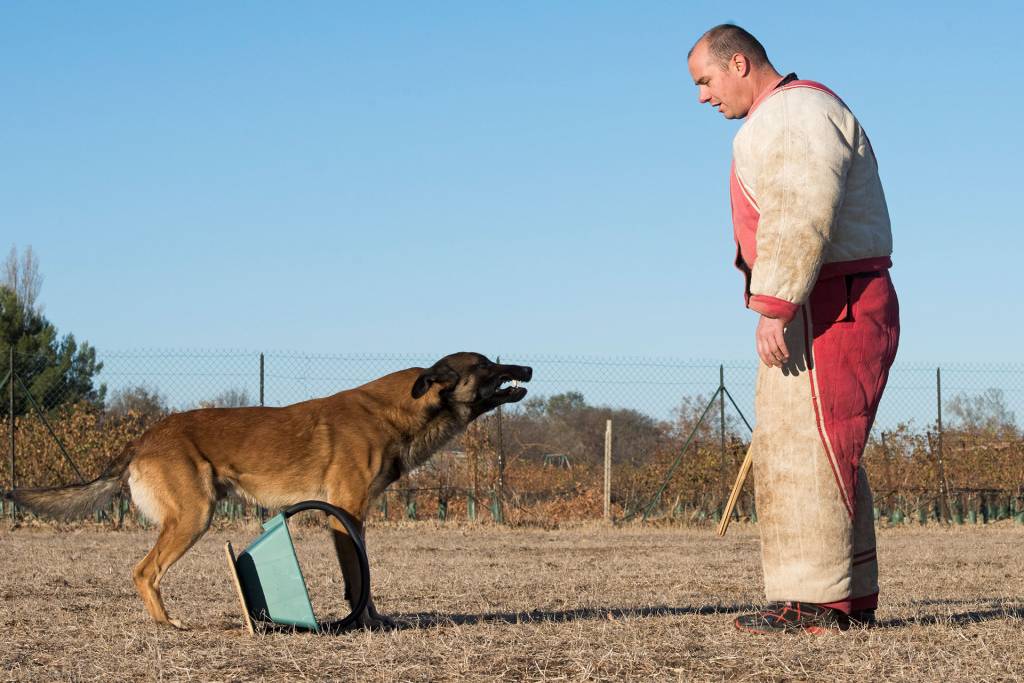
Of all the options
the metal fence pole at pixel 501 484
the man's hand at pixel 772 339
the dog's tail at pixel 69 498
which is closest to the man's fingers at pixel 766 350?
the man's hand at pixel 772 339

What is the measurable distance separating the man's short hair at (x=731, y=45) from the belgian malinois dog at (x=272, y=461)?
2.75 m

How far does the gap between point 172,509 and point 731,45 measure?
3906 millimetres

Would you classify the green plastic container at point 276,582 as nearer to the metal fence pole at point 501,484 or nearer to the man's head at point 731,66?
the man's head at point 731,66

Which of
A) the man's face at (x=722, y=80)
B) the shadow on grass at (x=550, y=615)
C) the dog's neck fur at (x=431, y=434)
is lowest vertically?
the shadow on grass at (x=550, y=615)

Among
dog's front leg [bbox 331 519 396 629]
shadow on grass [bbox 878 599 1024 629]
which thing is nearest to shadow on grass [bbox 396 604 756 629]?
dog's front leg [bbox 331 519 396 629]

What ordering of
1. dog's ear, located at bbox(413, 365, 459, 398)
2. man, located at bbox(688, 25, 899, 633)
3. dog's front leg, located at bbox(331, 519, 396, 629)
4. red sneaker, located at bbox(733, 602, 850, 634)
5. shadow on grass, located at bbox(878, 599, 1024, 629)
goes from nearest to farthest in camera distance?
man, located at bbox(688, 25, 899, 633), red sneaker, located at bbox(733, 602, 850, 634), shadow on grass, located at bbox(878, 599, 1024, 629), dog's front leg, located at bbox(331, 519, 396, 629), dog's ear, located at bbox(413, 365, 459, 398)

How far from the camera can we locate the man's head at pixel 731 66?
5.02 m

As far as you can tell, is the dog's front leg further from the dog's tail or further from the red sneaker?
the red sneaker

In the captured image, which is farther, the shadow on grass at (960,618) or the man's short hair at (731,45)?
the shadow on grass at (960,618)

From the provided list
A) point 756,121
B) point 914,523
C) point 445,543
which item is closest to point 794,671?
point 756,121

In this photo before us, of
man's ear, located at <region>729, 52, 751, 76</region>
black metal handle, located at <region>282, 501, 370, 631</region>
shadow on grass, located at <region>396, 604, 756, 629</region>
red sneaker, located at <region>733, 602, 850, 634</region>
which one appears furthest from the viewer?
shadow on grass, located at <region>396, 604, 756, 629</region>

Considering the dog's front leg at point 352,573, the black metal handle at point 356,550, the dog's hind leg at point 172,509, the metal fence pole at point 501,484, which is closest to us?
the black metal handle at point 356,550

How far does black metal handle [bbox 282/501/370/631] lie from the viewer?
5743 millimetres

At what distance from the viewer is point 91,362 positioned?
23875 millimetres
